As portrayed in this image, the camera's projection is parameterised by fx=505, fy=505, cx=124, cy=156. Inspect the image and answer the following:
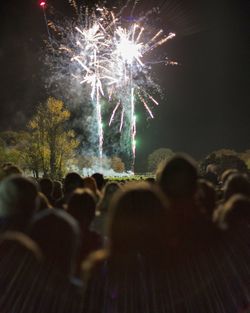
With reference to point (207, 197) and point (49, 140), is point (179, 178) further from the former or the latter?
point (49, 140)

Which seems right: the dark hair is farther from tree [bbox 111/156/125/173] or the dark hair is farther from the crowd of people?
tree [bbox 111/156/125/173]

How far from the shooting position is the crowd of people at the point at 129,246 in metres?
1.42

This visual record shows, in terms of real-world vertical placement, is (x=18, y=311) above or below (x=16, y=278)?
below

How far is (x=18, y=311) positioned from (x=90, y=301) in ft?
1.06

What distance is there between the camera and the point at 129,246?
1.42m

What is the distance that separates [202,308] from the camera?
7.07 ft

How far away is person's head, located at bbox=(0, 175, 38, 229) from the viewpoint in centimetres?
154

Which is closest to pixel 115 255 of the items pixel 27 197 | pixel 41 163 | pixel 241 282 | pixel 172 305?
pixel 27 197

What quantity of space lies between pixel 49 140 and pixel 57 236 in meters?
54.0

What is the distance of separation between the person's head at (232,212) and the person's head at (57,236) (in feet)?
1.47

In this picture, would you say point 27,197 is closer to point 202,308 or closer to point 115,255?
point 115,255

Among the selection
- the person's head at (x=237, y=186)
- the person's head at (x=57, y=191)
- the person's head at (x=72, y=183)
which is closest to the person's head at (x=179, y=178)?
the person's head at (x=237, y=186)

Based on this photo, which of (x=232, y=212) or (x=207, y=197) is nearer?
(x=232, y=212)

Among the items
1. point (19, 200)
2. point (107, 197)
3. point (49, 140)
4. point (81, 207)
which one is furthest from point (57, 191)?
point (49, 140)
